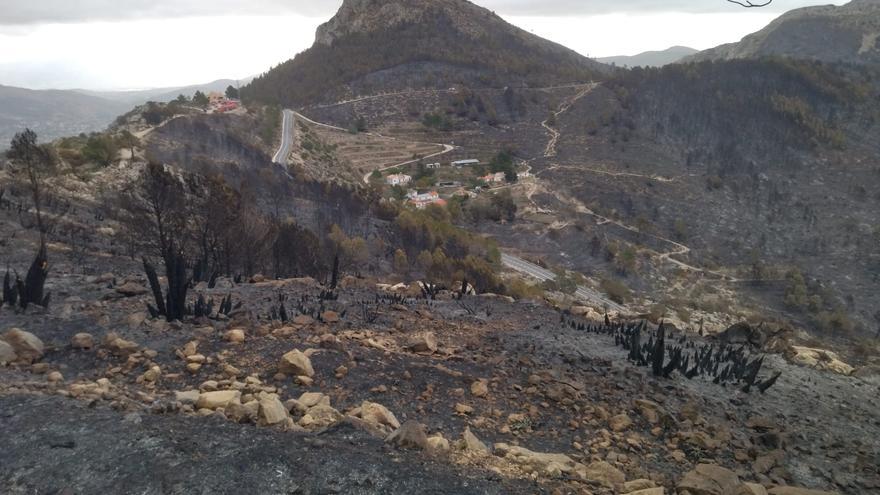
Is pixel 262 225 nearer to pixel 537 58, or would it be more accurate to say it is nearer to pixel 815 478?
pixel 815 478

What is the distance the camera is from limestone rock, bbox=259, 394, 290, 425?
17.1 feet

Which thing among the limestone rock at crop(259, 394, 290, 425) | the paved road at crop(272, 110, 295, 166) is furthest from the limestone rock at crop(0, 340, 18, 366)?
the paved road at crop(272, 110, 295, 166)

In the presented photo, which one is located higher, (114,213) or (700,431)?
(114,213)

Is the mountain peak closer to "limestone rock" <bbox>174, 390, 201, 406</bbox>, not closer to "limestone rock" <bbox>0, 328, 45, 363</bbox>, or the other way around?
"limestone rock" <bbox>0, 328, 45, 363</bbox>

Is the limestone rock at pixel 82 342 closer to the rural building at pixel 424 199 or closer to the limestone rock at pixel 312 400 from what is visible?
the limestone rock at pixel 312 400

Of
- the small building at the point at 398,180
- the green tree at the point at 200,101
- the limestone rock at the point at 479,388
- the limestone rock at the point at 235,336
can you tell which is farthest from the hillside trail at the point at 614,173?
the limestone rock at the point at 235,336

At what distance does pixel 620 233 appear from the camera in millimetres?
43281

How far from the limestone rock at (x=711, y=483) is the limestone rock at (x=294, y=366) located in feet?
13.8

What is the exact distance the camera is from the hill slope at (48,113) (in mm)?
122000

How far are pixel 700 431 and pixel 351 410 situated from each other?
4.34 m

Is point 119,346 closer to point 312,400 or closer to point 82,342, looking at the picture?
point 82,342

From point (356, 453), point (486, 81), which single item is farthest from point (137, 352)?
point (486, 81)

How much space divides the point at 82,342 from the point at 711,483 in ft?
23.5

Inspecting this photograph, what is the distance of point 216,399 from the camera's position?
18.1 feet
